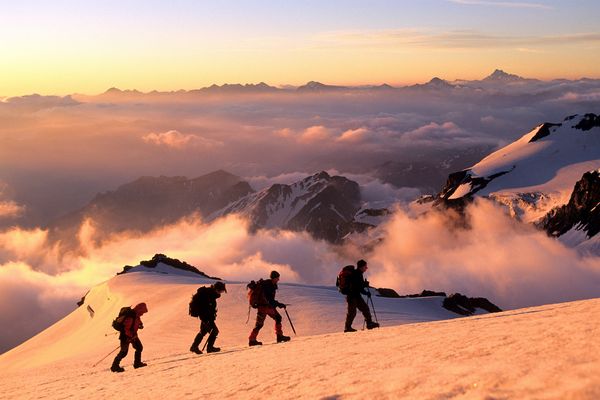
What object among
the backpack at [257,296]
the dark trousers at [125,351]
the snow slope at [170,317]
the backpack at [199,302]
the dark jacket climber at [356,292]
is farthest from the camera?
the snow slope at [170,317]

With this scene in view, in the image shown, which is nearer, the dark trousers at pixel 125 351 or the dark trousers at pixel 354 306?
the dark trousers at pixel 125 351

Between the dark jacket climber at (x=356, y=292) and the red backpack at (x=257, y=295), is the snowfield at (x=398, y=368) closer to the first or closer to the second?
the red backpack at (x=257, y=295)

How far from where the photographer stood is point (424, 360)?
35.6 ft

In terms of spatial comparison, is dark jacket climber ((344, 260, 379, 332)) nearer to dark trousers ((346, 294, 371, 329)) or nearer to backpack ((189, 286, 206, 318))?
dark trousers ((346, 294, 371, 329))

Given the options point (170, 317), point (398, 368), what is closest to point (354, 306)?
point (398, 368)

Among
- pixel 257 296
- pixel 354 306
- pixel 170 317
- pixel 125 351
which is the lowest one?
pixel 170 317

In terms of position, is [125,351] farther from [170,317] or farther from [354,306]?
[170,317]

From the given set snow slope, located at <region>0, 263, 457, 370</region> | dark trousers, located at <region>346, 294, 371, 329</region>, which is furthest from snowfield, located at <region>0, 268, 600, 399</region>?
snow slope, located at <region>0, 263, 457, 370</region>

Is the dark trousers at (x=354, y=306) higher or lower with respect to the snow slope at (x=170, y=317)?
higher

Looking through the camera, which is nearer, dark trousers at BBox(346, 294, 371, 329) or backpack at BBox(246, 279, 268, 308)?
backpack at BBox(246, 279, 268, 308)

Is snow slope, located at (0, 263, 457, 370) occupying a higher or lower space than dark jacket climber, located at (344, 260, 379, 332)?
lower

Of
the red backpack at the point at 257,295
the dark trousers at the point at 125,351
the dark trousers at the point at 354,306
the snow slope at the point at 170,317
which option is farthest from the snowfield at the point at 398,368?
the snow slope at the point at 170,317

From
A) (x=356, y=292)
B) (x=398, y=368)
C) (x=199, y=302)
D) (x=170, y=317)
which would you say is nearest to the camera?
(x=398, y=368)

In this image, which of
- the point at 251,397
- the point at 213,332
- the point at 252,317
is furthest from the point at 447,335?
the point at 252,317
